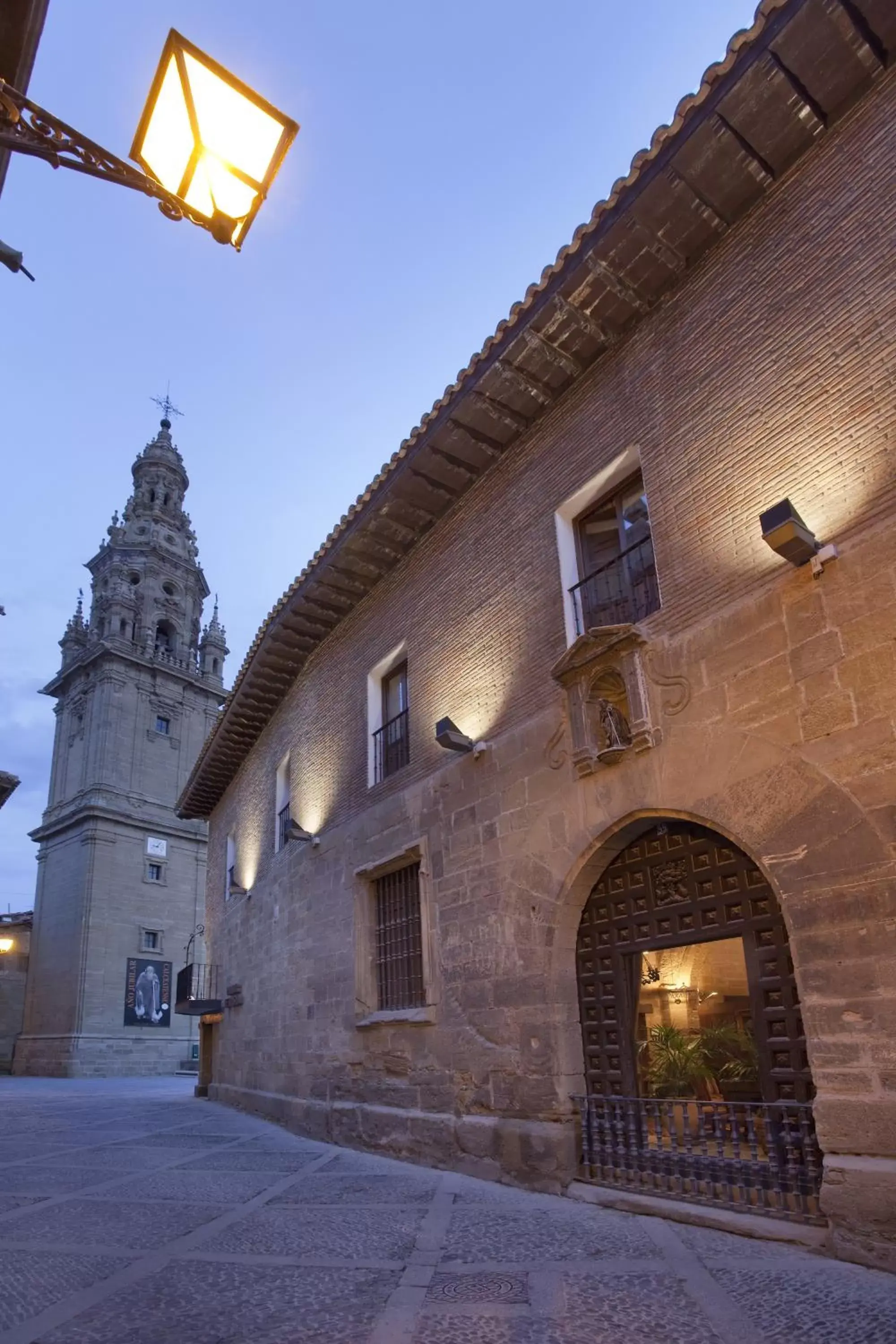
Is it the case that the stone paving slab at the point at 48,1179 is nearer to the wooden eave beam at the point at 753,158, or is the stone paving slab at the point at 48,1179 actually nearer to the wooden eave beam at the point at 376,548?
the wooden eave beam at the point at 376,548

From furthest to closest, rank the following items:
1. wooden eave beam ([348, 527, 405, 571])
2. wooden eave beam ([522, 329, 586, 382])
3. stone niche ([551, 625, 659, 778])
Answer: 1. wooden eave beam ([348, 527, 405, 571])
2. wooden eave beam ([522, 329, 586, 382])
3. stone niche ([551, 625, 659, 778])

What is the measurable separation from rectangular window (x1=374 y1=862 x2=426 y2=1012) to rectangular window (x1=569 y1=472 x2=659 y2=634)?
3361 millimetres

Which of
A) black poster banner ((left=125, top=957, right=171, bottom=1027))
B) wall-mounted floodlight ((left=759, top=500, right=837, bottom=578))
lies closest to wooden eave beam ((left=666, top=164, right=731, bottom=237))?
wall-mounted floodlight ((left=759, top=500, right=837, bottom=578))

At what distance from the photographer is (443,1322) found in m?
3.90

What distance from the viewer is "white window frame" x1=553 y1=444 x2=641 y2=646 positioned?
24.1 feet

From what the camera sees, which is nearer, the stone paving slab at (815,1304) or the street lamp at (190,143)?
the street lamp at (190,143)

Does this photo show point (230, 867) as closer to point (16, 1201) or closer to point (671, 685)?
point (16, 1201)

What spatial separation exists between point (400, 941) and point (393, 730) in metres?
2.45

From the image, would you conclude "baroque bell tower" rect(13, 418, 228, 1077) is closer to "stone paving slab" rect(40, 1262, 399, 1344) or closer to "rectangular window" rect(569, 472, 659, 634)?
"rectangular window" rect(569, 472, 659, 634)

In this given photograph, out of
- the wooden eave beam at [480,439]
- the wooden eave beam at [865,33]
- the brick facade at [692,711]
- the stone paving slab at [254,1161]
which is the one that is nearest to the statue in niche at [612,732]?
the brick facade at [692,711]

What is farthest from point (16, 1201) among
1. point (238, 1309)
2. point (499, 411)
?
point (499, 411)

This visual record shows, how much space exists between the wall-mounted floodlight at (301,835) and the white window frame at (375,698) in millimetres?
1662

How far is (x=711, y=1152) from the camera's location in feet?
19.4

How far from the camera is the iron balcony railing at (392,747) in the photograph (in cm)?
1014
